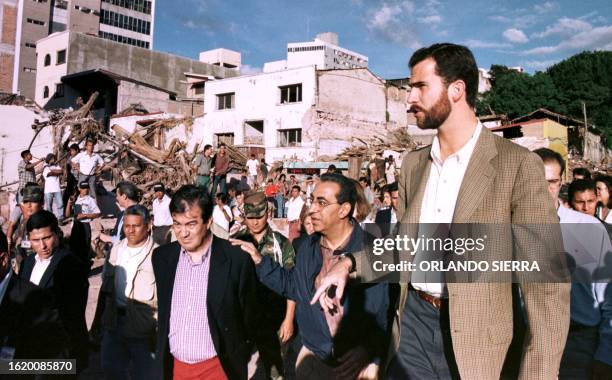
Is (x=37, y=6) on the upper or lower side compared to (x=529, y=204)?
upper

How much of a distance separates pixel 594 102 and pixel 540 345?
4522 centimetres

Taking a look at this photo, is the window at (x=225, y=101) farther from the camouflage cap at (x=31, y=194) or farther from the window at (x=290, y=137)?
the camouflage cap at (x=31, y=194)

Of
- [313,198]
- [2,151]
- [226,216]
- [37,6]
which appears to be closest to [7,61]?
[37,6]

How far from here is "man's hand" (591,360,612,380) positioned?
2727mm

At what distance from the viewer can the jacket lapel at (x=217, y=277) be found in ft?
9.36

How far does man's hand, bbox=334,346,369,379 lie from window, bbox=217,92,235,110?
2815cm

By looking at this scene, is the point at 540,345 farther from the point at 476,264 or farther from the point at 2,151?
the point at 2,151

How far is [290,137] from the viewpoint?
27656 millimetres

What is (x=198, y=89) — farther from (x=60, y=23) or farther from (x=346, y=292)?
(x=346, y=292)

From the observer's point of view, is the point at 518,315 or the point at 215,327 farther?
the point at 215,327

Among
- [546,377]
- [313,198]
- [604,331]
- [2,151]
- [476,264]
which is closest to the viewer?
[546,377]

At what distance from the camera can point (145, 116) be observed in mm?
27719

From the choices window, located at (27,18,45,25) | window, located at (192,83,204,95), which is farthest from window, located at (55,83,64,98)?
window, located at (27,18,45,25)

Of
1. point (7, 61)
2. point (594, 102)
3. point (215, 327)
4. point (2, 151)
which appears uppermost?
point (7, 61)
